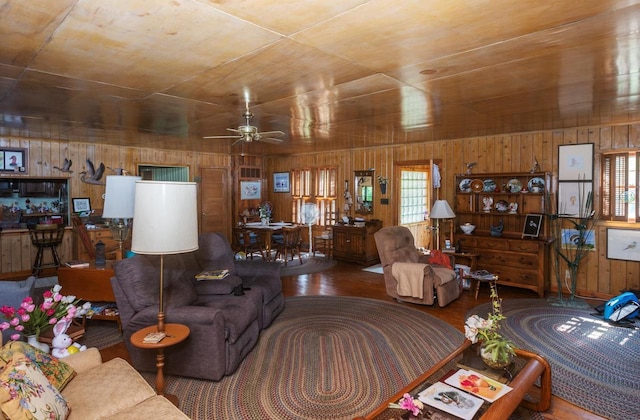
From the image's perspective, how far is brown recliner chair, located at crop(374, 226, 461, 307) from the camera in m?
4.71

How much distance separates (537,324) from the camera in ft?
13.6

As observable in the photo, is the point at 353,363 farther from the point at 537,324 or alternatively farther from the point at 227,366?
the point at 537,324

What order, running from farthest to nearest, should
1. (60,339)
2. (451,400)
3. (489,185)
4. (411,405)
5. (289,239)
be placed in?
(289,239) → (489,185) → (60,339) → (451,400) → (411,405)

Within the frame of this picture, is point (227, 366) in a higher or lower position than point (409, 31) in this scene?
lower

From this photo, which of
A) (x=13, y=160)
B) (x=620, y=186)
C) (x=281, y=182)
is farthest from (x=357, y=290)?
(x=13, y=160)

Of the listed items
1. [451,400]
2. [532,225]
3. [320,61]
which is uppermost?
[320,61]

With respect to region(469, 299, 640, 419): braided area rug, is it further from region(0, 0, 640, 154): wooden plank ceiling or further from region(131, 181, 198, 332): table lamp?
region(131, 181, 198, 332): table lamp

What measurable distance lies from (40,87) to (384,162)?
5696 mm

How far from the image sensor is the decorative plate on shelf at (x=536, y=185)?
18.0 feet

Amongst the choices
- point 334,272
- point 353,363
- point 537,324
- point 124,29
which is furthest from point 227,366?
point 334,272

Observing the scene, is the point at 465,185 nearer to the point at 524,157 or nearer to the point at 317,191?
the point at 524,157

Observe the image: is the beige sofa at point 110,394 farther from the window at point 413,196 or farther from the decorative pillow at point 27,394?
the window at point 413,196

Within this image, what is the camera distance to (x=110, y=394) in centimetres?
193

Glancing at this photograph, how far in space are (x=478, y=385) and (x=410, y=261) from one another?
3.11 meters
